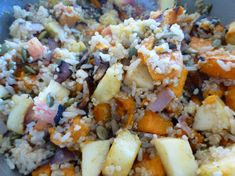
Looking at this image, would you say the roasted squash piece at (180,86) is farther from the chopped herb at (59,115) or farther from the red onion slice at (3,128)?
the red onion slice at (3,128)

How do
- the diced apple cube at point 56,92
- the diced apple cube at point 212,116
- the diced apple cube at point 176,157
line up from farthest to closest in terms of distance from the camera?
the diced apple cube at point 56,92 → the diced apple cube at point 212,116 → the diced apple cube at point 176,157

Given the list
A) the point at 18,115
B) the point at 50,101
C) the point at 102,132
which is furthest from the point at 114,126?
the point at 18,115

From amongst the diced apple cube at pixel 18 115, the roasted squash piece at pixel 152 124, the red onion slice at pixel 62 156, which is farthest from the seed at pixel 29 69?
the roasted squash piece at pixel 152 124

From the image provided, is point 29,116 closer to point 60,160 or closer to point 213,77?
point 60,160

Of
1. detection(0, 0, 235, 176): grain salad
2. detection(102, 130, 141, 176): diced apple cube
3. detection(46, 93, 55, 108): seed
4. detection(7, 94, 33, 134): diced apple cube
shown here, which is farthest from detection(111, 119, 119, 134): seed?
detection(7, 94, 33, 134): diced apple cube

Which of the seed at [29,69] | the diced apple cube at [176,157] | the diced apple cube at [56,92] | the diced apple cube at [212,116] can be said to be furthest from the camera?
the seed at [29,69]

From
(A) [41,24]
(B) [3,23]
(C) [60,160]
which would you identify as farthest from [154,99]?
(B) [3,23]

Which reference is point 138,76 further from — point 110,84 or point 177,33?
point 177,33
